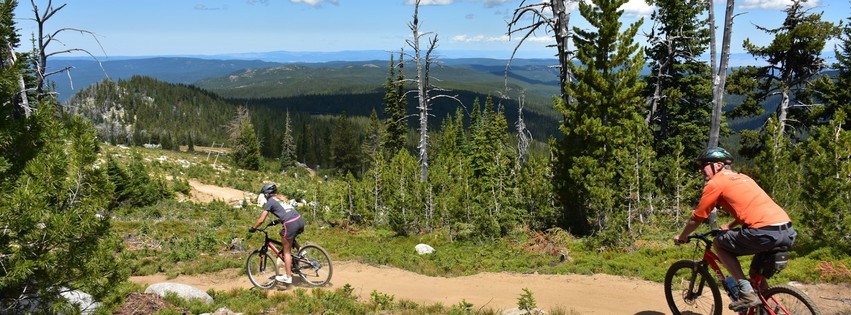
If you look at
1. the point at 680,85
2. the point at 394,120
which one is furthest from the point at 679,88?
the point at 394,120

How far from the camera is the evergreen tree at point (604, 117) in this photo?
1426cm

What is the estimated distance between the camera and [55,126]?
5.81 metres

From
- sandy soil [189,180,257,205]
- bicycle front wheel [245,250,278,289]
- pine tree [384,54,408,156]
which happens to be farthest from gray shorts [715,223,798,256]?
pine tree [384,54,408,156]

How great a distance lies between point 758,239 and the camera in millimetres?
4992

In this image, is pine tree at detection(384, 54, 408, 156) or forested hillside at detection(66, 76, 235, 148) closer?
pine tree at detection(384, 54, 408, 156)

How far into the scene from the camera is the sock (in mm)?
5207

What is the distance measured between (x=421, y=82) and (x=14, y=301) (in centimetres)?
1986

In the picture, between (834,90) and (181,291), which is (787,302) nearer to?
(181,291)

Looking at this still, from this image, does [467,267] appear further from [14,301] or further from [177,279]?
[14,301]

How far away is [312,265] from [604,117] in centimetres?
1009

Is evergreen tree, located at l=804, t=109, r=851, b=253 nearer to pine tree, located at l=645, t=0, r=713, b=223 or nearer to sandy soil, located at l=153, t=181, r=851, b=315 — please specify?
sandy soil, located at l=153, t=181, r=851, b=315

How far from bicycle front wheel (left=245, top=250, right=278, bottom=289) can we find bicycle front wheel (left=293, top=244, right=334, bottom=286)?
1.73 feet

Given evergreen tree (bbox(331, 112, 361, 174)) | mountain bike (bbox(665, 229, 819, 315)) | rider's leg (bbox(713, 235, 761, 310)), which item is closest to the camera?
Result: mountain bike (bbox(665, 229, 819, 315))

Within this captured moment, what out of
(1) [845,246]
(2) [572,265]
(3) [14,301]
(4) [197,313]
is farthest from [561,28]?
(3) [14,301]
